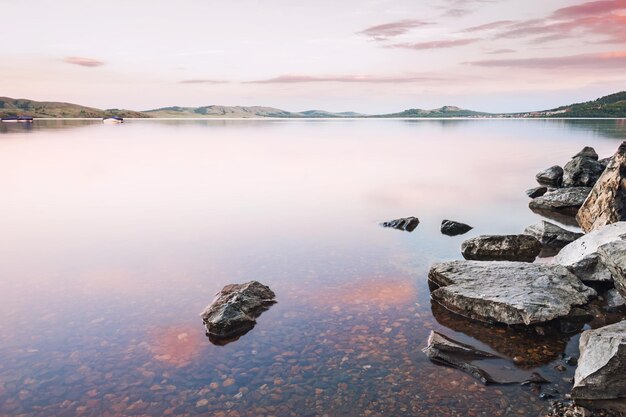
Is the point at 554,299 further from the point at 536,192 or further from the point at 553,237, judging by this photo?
the point at 536,192

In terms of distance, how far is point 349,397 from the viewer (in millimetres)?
10281

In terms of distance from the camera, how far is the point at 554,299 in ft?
43.8

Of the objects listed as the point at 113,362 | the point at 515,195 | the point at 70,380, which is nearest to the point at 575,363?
the point at 113,362

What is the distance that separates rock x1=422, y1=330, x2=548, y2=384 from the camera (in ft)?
35.1

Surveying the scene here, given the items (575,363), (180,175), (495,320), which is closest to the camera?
(575,363)

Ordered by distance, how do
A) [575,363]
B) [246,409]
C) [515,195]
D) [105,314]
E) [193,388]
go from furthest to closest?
[515,195], [105,314], [575,363], [193,388], [246,409]

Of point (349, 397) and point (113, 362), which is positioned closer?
point (349, 397)

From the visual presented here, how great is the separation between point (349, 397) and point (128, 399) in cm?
503

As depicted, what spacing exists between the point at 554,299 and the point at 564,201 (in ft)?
66.9

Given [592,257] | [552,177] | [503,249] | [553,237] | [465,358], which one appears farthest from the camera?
[552,177]

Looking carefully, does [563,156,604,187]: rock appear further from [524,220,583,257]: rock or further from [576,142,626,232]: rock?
[524,220,583,257]: rock

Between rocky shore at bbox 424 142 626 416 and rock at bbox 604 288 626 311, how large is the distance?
0.03 metres

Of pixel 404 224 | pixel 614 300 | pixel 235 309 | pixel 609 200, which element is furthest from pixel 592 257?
pixel 235 309

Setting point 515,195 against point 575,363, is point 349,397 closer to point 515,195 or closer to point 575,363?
point 575,363
